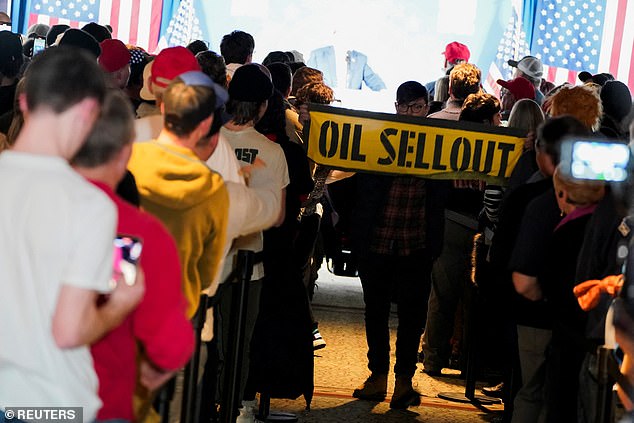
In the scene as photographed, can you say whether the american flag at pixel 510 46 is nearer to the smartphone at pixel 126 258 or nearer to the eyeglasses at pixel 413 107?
the eyeglasses at pixel 413 107

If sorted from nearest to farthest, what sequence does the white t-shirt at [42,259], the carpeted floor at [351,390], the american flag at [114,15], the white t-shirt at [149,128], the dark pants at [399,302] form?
the white t-shirt at [42,259]
the white t-shirt at [149,128]
the carpeted floor at [351,390]
the dark pants at [399,302]
the american flag at [114,15]

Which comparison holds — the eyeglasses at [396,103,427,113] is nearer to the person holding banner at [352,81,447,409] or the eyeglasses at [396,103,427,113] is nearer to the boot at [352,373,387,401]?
the person holding banner at [352,81,447,409]

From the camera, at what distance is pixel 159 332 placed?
10.9 feet

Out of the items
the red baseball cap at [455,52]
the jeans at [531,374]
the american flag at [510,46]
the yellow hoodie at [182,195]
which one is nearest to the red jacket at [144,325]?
the yellow hoodie at [182,195]

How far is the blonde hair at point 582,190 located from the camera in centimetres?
546

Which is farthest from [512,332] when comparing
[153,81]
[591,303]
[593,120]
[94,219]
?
[94,219]

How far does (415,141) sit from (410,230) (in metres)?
0.61

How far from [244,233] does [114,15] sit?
14.0 meters

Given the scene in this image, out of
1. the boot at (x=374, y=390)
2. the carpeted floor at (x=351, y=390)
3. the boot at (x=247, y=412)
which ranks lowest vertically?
the carpeted floor at (x=351, y=390)

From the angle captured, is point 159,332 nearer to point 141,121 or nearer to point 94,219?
point 94,219

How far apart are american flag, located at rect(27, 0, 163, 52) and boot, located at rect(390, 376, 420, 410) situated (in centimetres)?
1139

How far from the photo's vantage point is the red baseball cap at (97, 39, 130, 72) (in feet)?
24.8

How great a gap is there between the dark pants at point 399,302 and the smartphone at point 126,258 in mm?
4979

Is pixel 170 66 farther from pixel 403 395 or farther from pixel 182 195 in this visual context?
pixel 403 395
